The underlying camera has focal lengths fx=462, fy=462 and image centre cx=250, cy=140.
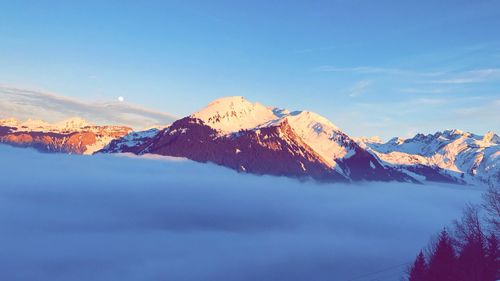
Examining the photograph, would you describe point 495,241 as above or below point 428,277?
above

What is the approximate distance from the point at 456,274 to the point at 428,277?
8.06 metres

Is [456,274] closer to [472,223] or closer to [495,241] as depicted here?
[495,241]

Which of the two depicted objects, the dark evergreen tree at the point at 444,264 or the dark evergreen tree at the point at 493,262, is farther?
the dark evergreen tree at the point at 444,264

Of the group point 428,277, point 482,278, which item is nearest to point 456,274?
point 482,278

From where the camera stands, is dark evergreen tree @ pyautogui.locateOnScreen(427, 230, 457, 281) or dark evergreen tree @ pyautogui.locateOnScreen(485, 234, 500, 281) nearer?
dark evergreen tree @ pyautogui.locateOnScreen(485, 234, 500, 281)

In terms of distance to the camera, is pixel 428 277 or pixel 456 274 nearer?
pixel 456 274

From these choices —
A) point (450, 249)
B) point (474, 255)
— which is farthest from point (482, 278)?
point (450, 249)

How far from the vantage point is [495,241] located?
202 feet

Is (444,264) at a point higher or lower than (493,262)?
lower

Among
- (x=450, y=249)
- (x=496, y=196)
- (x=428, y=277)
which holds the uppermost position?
(x=496, y=196)

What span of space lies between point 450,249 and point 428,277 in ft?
17.6

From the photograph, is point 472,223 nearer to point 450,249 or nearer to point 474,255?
point 450,249

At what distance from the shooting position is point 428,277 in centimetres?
6962

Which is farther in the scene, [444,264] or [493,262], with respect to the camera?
[444,264]
